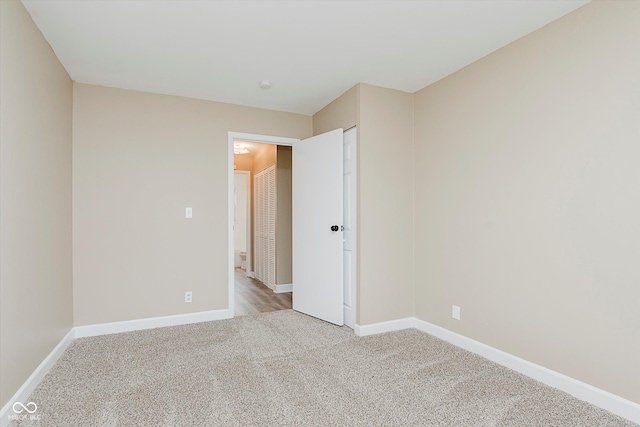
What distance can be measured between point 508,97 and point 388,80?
1078 millimetres

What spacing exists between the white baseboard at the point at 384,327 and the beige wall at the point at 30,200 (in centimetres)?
246

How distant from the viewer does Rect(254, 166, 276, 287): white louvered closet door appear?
16.7 ft

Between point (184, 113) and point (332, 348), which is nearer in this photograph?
point (332, 348)

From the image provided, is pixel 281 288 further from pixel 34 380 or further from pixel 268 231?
pixel 34 380

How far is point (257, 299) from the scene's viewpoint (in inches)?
177

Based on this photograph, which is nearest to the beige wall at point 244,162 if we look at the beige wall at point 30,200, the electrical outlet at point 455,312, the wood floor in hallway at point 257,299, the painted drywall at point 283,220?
the painted drywall at point 283,220

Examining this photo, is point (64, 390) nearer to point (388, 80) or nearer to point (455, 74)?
point (388, 80)

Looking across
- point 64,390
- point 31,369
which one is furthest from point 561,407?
point 31,369

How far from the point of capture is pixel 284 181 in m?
5.02

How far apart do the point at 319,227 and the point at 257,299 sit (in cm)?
166

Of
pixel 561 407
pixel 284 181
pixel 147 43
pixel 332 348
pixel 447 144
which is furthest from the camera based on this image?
pixel 284 181

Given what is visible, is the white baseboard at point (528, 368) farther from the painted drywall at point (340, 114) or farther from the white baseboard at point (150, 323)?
the painted drywall at point (340, 114)

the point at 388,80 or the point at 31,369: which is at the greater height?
the point at 388,80

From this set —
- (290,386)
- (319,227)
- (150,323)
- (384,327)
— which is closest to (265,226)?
(319,227)
